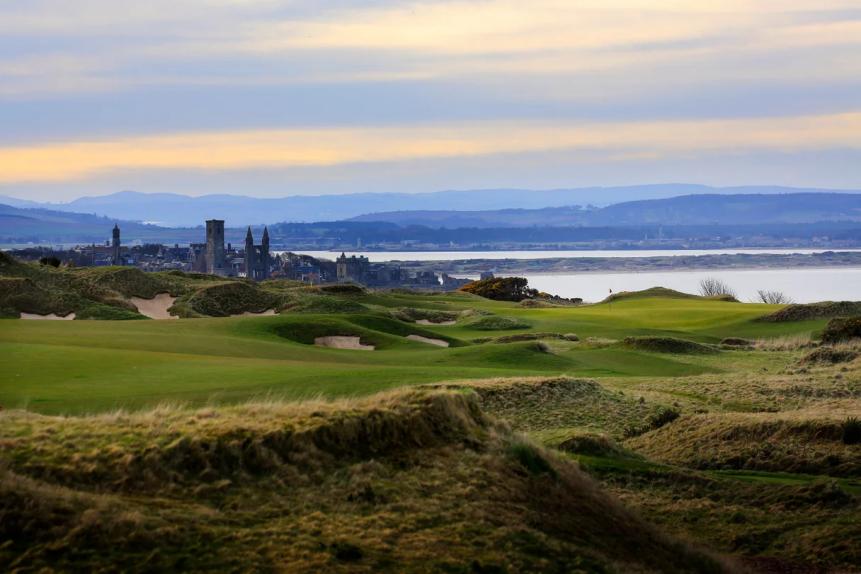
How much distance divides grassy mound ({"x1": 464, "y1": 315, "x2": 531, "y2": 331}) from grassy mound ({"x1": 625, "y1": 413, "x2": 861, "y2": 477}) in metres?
31.1

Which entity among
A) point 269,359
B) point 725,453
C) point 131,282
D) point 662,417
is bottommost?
point 725,453

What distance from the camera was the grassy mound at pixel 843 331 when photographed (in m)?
43.9

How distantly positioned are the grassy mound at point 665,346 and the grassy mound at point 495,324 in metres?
11.0

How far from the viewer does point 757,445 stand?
20234 mm

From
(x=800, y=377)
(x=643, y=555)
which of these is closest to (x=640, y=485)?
(x=643, y=555)

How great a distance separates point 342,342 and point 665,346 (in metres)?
11.5

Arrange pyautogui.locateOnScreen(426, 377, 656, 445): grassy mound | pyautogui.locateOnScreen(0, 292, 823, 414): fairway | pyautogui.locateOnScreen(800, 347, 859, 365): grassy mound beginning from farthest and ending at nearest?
pyautogui.locateOnScreen(800, 347, 859, 365): grassy mound
pyautogui.locateOnScreen(426, 377, 656, 445): grassy mound
pyautogui.locateOnScreen(0, 292, 823, 414): fairway

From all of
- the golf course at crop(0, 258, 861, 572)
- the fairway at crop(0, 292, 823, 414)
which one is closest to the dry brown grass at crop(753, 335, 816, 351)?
the fairway at crop(0, 292, 823, 414)

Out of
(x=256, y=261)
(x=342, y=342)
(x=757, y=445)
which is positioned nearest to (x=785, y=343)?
(x=342, y=342)

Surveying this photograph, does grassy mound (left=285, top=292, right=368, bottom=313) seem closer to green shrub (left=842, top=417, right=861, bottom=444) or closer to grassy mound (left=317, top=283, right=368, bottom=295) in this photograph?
grassy mound (left=317, top=283, right=368, bottom=295)

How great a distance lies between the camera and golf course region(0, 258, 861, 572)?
35.8ft

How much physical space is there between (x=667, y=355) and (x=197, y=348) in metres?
17.4

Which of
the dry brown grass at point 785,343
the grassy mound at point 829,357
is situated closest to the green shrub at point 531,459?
the grassy mound at point 829,357

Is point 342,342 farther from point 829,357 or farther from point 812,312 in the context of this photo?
point 812,312
